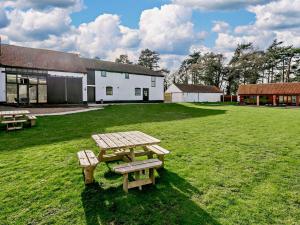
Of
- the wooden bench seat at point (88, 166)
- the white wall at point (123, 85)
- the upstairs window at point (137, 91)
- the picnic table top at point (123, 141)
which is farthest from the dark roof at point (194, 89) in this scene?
the wooden bench seat at point (88, 166)

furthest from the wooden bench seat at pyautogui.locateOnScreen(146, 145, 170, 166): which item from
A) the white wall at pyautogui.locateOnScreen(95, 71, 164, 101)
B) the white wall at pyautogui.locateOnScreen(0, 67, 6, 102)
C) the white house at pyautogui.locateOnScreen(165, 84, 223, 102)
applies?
the white house at pyautogui.locateOnScreen(165, 84, 223, 102)

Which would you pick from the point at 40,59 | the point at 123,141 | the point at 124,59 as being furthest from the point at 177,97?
the point at 123,141

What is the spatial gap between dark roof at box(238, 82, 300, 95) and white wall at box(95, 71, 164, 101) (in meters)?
17.6

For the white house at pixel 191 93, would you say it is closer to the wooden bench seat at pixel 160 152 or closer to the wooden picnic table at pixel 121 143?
the wooden bench seat at pixel 160 152

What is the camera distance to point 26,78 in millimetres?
21922

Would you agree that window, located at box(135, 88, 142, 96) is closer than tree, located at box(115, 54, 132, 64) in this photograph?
Yes

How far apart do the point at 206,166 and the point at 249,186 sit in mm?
1210

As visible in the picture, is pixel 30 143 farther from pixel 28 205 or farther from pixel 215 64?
pixel 215 64

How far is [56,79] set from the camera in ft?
78.2

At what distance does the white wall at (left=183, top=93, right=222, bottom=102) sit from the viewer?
4694cm

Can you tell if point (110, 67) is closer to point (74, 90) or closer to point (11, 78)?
point (74, 90)

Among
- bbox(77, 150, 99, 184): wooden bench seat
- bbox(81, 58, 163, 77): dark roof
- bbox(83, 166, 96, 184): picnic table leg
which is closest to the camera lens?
bbox(77, 150, 99, 184): wooden bench seat

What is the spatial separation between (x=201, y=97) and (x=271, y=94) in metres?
13.6

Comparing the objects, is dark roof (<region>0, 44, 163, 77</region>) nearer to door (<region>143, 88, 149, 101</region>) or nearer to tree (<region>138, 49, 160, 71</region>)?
door (<region>143, 88, 149, 101</region>)
